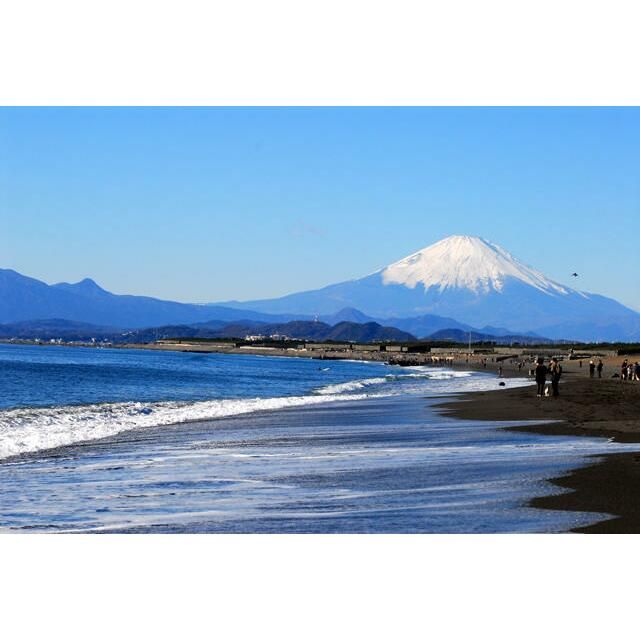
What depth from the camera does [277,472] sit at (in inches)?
632

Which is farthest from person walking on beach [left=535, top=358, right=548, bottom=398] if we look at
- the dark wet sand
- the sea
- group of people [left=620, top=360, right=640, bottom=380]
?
group of people [left=620, top=360, right=640, bottom=380]

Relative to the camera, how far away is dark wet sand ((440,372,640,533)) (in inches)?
480

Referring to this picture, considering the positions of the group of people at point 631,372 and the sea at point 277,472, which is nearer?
the sea at point 277,472

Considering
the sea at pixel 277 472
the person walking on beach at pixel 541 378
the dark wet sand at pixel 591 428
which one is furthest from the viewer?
the person walking on beach at pixel 541 378

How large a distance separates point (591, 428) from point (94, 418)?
45.4ft

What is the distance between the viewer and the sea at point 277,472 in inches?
460

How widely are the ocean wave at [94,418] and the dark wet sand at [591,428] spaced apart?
747 centimetres

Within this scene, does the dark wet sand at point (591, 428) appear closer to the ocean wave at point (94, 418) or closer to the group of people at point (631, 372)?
the ocean wave at point (94, 418)

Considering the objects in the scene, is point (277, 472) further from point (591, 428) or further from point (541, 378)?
point (541, 378)

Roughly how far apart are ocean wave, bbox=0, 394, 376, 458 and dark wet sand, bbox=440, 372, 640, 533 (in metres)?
7.47

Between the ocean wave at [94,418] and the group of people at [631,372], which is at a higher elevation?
the group of people at [631,372]

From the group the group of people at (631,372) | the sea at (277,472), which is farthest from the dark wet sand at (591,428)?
the group of people at (631,372)

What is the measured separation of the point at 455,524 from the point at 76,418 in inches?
766

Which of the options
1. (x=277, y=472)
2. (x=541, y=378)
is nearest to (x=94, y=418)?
→ (x=277, y=472)
